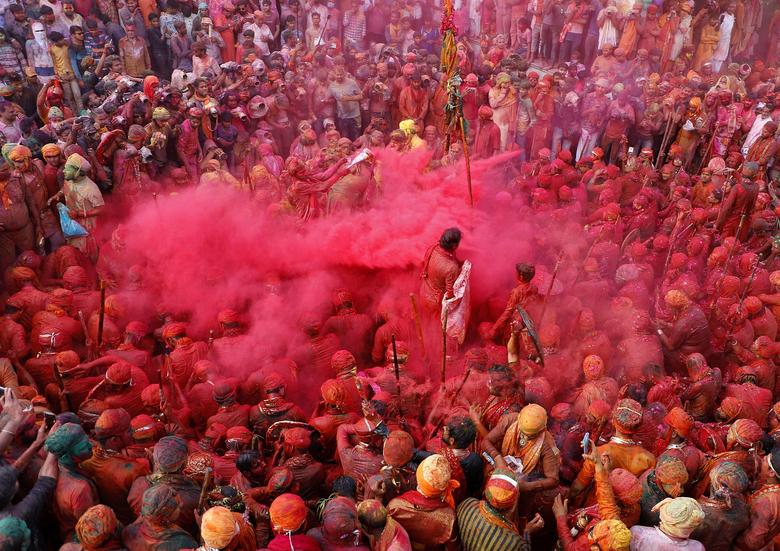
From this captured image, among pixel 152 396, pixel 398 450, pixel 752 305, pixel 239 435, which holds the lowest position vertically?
pixel 752 305

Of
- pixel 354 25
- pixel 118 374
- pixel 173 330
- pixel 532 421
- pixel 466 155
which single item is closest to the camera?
pixel 532 421

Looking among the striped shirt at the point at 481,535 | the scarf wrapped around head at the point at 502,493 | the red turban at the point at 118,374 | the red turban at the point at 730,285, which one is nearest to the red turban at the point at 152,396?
the red turban at the point at 118,374

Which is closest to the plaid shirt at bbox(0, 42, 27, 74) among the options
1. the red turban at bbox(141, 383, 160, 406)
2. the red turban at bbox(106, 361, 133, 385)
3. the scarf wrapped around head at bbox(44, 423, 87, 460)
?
the red turban at bbox(106, 361, 133, 385)

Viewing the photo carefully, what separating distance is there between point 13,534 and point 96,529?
1.51ft

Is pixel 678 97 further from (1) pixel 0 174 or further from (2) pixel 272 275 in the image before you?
(1) pixel 0 174

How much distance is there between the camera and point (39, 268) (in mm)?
8617

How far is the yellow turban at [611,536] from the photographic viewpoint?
3.91 m

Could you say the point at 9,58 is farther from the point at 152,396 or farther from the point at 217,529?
the point at 217,529

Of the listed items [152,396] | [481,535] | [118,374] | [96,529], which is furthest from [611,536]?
[118,374]

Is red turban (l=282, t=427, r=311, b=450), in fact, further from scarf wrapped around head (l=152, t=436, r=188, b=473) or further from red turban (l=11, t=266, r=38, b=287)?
red turban (l=11, t=266, r=38, b=287)

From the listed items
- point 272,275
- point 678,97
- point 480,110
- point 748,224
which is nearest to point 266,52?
point 480,110

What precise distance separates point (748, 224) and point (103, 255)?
35.2 ft

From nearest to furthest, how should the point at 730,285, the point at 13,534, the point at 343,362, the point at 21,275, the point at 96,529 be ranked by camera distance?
the point at 13,534, the point at 96,529, the point at 343,362, the point at 21,275, the point at 730,285

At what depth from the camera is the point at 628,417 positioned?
5000 millimetres
